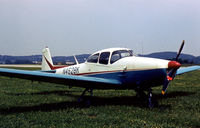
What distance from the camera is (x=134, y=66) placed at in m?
8.64

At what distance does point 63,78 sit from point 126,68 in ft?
8.02

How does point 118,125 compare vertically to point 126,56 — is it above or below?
below

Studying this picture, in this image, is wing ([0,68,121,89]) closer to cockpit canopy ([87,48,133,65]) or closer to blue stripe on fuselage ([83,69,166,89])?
blue stripe on fuselage ([83,69,166,89])

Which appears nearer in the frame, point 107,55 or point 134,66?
point 134,66

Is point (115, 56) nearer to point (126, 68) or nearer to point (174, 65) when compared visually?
point (126, 68)

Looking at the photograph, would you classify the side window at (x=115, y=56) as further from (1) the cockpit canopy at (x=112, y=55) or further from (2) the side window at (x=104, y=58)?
(2) the side window at (x=104, y=58)

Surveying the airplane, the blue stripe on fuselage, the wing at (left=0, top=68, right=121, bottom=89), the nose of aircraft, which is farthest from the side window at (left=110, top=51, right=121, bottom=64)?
the nose of aircraft

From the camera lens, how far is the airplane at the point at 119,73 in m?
7.96

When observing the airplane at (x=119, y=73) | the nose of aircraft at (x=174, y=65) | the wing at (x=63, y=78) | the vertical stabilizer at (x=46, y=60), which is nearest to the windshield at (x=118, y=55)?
the airplane at (x=119, y=73)

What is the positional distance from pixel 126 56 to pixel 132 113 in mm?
2611

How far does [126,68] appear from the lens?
8.86m

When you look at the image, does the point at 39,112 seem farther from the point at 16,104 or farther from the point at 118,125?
the point at 118,125

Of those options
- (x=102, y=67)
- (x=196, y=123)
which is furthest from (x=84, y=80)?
(x=196, y=123)

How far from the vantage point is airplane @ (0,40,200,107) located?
796 centimetres
